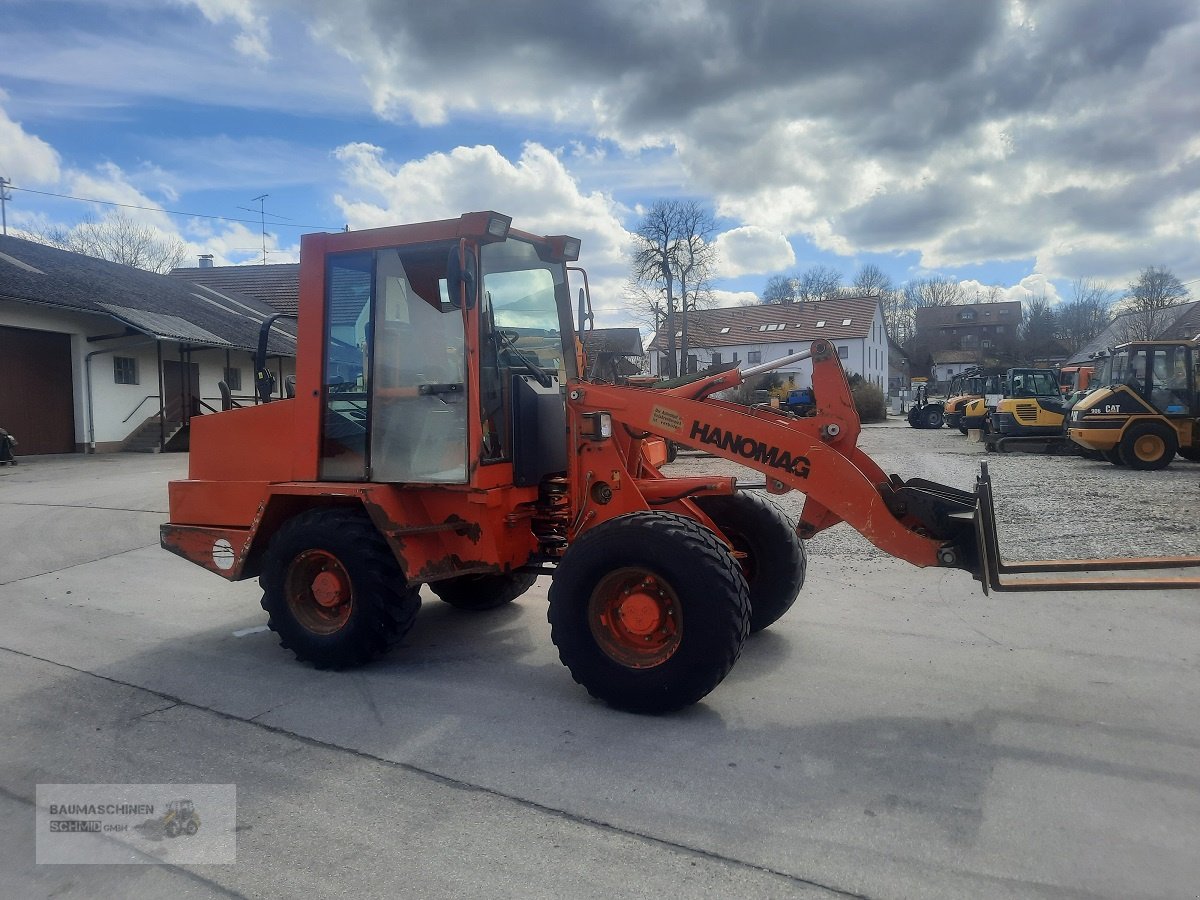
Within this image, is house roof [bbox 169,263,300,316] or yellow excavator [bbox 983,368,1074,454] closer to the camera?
yellow excavator [bbox 983,368,1074,454]

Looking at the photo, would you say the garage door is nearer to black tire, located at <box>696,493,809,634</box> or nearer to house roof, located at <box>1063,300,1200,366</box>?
black tire, located at <box>696,493,809,634</box>

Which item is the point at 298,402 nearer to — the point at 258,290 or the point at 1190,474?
the point at 1190,474

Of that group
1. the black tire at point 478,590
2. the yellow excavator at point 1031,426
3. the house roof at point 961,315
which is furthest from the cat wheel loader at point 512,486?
the house roof at point 961,315

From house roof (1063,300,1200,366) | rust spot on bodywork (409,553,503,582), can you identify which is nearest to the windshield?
rust spot on bodywork (409,553,503,582)

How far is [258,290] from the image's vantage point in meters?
34.9

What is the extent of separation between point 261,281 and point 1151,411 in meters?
32.5

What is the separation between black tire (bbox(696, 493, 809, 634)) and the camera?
547 centimetres

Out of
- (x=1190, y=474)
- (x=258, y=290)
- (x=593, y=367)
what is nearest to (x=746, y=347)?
(x=258, y=290)

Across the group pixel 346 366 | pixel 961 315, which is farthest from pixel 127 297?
pixel 961 315

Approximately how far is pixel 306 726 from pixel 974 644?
13.8 ft

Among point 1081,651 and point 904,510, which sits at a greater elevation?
point 904,510

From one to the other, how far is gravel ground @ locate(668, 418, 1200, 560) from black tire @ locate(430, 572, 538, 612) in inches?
80.0

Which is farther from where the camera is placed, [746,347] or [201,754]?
[746,347]

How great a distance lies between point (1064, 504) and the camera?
36.2ft
